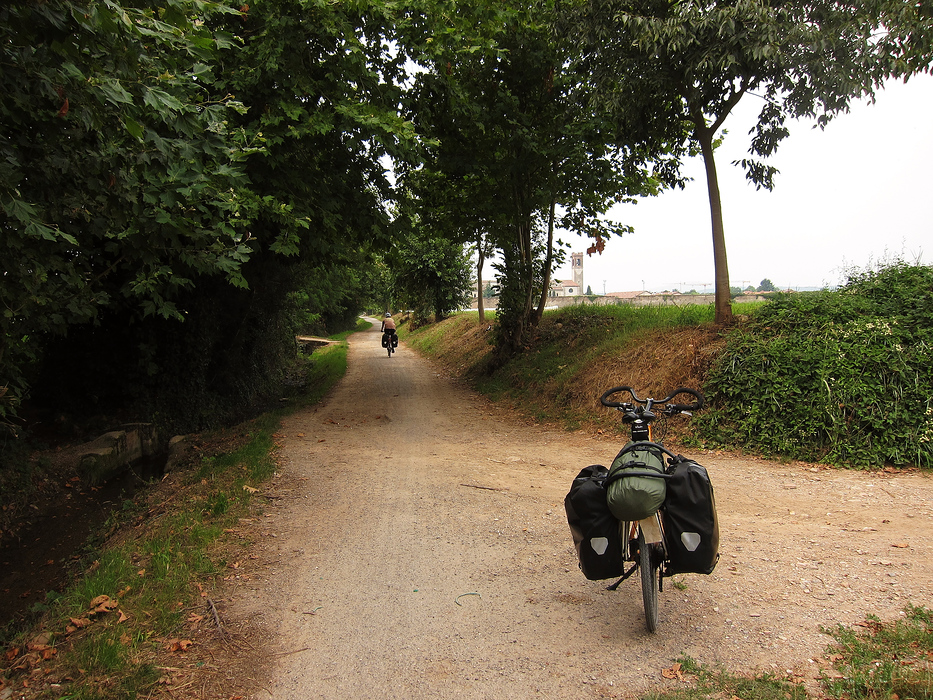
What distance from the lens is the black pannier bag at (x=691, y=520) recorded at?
11.3ft

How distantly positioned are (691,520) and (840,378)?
5.65m

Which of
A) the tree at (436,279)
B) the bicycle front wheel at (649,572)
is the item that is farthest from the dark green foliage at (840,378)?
the tree at (436,279)

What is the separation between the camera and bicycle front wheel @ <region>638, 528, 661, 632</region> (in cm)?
362

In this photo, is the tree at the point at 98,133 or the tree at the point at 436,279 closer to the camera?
the tree at the point at 98,133

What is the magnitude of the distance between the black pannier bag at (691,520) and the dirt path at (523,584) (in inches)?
22.0

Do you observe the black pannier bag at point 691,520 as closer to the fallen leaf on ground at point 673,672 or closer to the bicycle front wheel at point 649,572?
the bicycle front wheel at point 649,572

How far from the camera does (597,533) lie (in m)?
3.57

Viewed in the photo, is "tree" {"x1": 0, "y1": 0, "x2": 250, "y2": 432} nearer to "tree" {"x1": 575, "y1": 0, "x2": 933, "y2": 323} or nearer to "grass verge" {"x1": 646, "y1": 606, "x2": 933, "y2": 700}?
"grass verge" {"x1": 646, "y1": 606, "x2": 933, "y2": 700}

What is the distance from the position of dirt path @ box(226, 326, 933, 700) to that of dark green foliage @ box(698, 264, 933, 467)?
57 centimetres

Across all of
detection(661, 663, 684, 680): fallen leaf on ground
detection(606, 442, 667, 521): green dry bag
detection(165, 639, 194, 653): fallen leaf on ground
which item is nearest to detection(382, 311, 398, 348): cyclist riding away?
detection(165, 639, 194, 653): fallen leaf on ground

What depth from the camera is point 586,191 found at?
45.1ft

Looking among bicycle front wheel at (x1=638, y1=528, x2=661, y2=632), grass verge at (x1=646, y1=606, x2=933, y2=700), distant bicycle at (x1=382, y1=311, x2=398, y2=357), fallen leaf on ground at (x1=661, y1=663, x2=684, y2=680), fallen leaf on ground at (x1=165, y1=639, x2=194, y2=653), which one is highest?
distant bicycle at (x1=382, y1=311, x2=398, y2=357)

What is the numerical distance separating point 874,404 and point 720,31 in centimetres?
527

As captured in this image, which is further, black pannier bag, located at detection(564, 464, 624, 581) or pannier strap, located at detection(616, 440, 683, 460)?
pannier strap, located at detection(616, 440, 683, 460)
